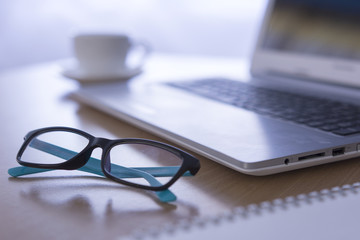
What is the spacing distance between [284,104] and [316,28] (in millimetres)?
271

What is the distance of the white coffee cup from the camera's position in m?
0.91

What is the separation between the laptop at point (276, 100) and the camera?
0.42 m

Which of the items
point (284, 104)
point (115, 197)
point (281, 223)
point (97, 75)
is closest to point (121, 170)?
point (115, 197)

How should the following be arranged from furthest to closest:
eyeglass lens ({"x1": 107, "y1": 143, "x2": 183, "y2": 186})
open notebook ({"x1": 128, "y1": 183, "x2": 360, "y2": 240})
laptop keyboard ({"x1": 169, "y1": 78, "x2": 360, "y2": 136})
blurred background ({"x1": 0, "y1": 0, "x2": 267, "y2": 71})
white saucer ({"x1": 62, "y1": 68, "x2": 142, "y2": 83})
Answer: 1. blurred background ({"x1": 0, "y1": 0, "x2": 267, "y2": 71})
2. white saucer ({"x1": 62, "y1": 68, "x2": 142, "y2": 83})
3. laptop keyboard ({"x1": 169, "y1": 78, "x2": 360, "y2": 136})
4. eyeglass lens ({"x1": 107, "y1": 143, "x2": 183, "y2": 186})
5. open notebook ({"x1": 128, "y1": 183, "x2": 360, "y2": 240})

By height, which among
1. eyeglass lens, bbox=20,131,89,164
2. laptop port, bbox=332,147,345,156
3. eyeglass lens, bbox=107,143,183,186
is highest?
laptop port, bbox=332,147,345,156

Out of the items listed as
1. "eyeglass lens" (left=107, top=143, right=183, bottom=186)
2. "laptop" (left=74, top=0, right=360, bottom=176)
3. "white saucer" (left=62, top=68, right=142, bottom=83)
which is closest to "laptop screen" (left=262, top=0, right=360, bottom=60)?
"laptop" (left=74, top=0, right=360, bottom=176)

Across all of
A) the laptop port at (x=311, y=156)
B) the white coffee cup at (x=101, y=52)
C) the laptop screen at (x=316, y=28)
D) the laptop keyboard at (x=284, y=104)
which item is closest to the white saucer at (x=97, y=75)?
the white coffee cup at (x=101, y=52)

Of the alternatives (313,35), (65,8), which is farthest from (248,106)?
(65,8)

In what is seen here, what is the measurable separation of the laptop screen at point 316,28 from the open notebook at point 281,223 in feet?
1.63

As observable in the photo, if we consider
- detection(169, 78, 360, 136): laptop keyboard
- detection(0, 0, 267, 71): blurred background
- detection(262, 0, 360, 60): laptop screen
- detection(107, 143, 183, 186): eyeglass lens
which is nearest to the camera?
detection(107, 143, 183, 186): eyeglass lens

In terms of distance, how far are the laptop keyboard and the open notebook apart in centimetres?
16

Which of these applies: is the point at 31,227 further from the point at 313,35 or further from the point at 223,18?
the point at 223,18

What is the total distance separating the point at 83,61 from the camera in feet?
3.08

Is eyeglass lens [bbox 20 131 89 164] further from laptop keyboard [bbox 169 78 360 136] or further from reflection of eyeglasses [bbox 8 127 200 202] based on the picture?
laptop keyboard [bbox 169 78 360 136]
